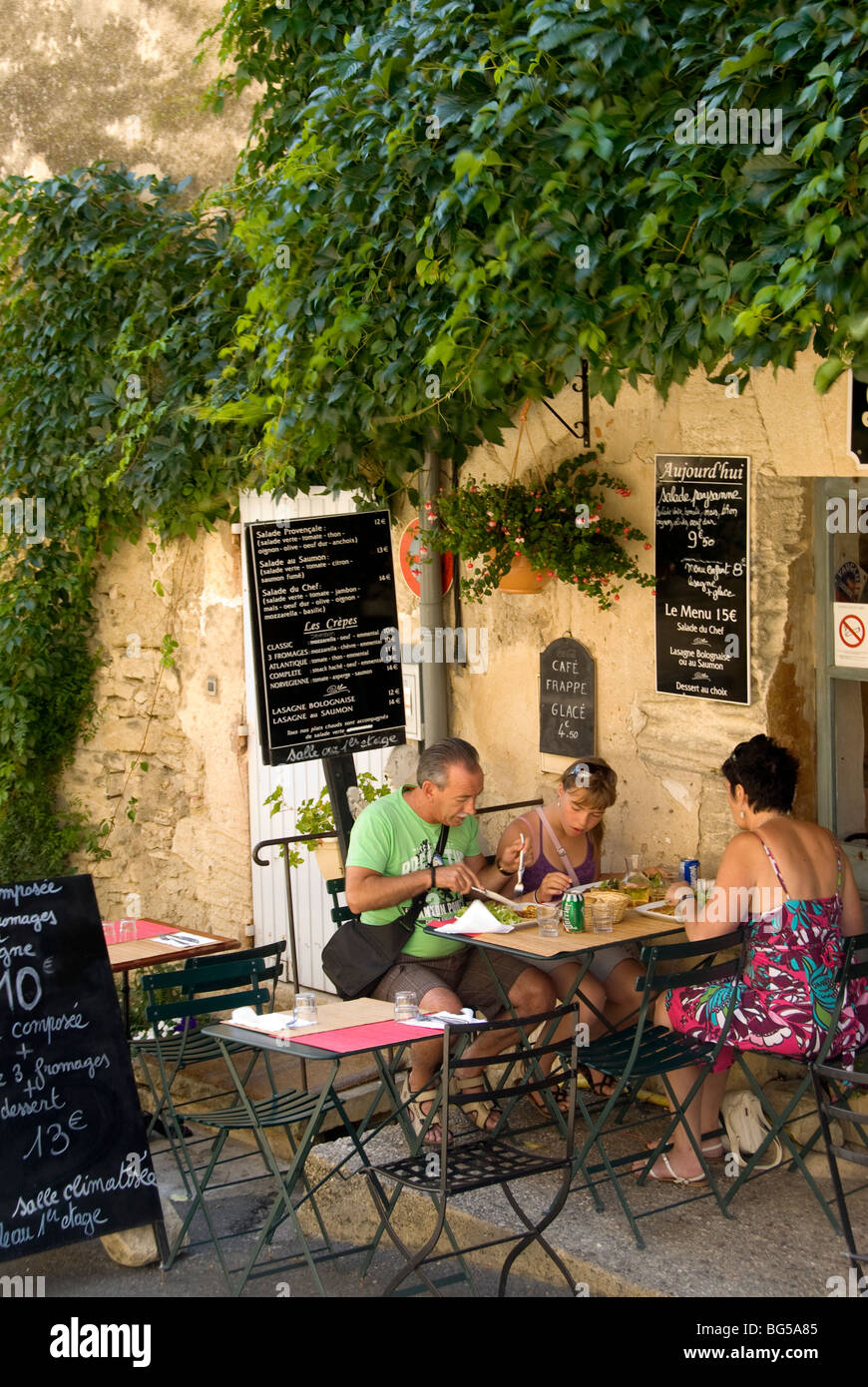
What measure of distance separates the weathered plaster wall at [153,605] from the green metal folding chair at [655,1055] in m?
4.02

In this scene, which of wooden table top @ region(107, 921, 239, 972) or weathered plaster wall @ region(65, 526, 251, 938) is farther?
weathered plaster wall @ region(65, 526, 251, 938)

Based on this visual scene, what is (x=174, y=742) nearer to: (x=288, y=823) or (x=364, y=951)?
(x=288, y=823)

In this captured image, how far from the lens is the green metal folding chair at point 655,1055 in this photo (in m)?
4.80

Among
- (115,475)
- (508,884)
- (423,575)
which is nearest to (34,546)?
(115,475)

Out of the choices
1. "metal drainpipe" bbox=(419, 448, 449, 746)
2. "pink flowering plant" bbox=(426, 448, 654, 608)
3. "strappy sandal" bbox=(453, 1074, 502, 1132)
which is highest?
"pink flowering plant" bbox=(426, 448, 654, 608)

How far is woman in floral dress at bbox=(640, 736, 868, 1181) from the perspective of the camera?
4.95m

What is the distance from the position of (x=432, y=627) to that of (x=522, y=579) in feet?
2.64

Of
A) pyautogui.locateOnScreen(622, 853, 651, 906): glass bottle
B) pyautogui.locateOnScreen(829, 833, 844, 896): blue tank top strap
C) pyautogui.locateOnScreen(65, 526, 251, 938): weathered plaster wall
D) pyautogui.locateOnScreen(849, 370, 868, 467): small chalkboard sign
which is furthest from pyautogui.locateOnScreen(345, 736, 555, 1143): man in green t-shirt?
pyautogui.locateOnScreen(65, 526, 251, 938): weathered plaster wall

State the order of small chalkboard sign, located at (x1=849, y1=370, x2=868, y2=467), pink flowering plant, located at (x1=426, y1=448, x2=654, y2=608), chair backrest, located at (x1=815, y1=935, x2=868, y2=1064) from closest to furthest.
Answer: chair backrest, located at (x1=815, y1=935, x2=868, y2=1064) < small chalkboard sign, located at (x1=849, y1=370, x2=868, y2=467) < pink flowering plant, located at (x1=426, y1=448, x2=654, y2=608)

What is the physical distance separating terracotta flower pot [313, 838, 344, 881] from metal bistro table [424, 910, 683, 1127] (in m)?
1.36

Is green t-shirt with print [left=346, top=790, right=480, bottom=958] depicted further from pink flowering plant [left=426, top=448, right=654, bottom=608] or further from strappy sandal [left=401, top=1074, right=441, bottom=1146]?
pink flowering plant [left=426, top=448, right=654, bottom=608]

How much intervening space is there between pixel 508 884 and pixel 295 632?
1.40 metres

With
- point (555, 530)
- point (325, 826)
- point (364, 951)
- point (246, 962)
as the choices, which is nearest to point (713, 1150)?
point (364, 951)

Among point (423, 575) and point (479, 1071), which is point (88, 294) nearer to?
point (423, 575)
